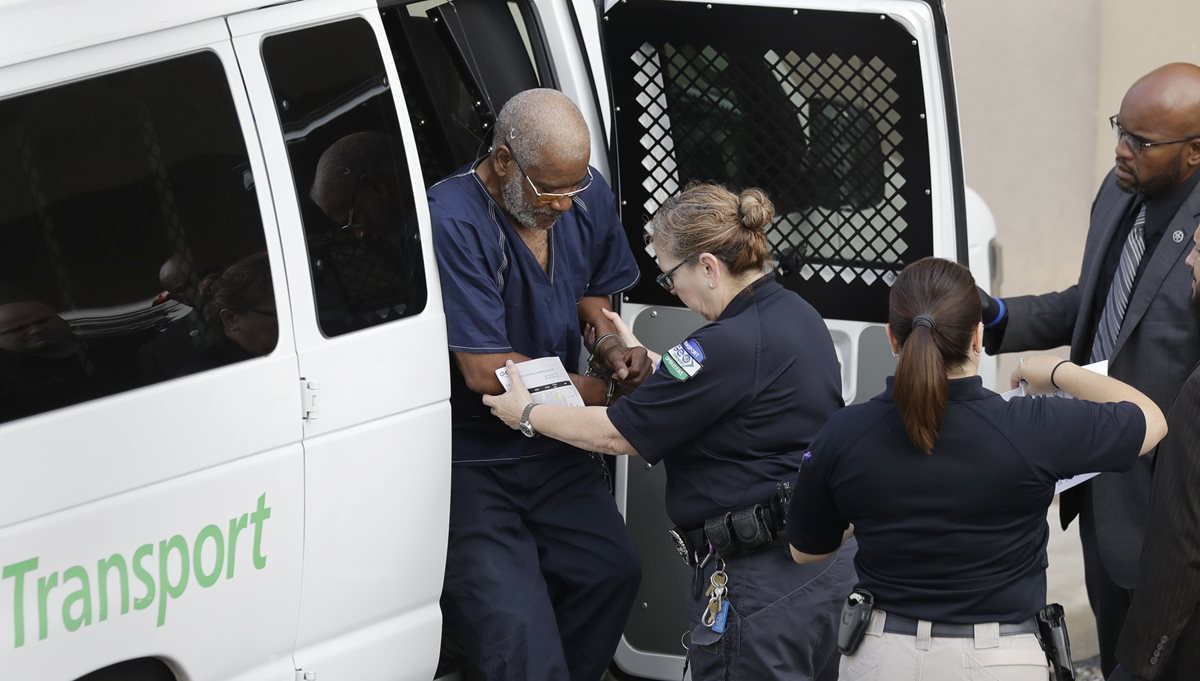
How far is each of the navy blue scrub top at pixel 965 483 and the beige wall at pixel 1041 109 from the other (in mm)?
5089

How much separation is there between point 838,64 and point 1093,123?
4428mm

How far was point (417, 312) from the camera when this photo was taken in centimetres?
338

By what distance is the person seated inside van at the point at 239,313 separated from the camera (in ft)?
9.79

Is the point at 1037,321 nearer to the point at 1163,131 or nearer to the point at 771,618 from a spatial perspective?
the point at 1163,131

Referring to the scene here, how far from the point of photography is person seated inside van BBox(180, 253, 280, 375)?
9.79ft

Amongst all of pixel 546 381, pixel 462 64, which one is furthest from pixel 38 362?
pixel 462 64

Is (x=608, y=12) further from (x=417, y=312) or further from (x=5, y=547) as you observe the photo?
(x=5, y=547)

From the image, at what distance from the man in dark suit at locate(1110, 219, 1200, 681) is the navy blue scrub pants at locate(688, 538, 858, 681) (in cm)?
64

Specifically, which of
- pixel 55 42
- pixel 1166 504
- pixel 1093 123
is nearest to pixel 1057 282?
pixel 1093 123

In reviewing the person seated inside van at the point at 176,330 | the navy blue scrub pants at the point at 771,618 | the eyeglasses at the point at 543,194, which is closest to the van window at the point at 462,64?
the eyeglasses at the point at 543,194

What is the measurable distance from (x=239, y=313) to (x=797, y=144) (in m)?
1.59

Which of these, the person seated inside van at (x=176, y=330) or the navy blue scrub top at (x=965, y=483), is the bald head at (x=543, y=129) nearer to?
the person seated inside van at (x=176, y=330)

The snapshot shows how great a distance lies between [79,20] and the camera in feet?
9.05

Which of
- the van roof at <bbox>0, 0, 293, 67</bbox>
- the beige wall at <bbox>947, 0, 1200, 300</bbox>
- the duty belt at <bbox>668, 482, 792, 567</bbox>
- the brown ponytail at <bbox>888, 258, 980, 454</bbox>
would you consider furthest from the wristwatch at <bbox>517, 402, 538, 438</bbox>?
the beige wall at <bbox>947, 0, 1200, 300</bbox>
